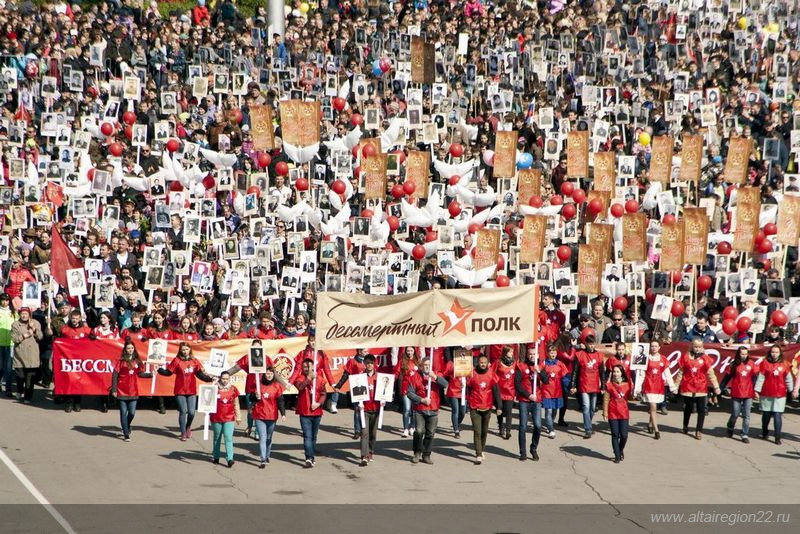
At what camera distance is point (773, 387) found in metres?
21.8

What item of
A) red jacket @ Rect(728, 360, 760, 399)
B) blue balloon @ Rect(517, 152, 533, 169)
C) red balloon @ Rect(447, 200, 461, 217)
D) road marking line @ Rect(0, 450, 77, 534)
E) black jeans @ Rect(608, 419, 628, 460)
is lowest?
road marking line @ Rect(0, 450, 77, 534)

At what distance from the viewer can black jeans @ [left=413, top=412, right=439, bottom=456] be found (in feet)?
65.6

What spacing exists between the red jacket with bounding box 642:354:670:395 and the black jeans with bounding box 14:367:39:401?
9.50m

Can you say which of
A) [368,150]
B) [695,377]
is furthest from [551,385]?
[368,150]

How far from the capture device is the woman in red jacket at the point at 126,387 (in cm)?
2077

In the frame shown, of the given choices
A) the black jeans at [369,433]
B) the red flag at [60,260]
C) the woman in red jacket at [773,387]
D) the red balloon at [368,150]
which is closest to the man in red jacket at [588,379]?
the woman in red jacket at [773,387]

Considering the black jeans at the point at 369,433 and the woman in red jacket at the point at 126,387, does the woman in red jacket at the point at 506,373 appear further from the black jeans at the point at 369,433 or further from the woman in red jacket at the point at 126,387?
the woman in red jacket at the point at 126,387

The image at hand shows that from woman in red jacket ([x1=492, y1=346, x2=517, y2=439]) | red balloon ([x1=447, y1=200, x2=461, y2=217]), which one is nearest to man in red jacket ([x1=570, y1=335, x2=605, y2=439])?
woman in red jacket ([x1=492, y1=346, x2=517, y2=439])

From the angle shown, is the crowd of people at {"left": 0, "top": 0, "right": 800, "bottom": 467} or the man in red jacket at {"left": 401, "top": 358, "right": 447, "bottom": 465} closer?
the man in red jacket at {"left": 401, "top": 358, "right": 447, "bottom": 465}

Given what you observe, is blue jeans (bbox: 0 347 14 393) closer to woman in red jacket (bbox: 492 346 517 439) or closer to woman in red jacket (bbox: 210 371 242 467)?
woman in red jacket (bbox: 210 371 242 467)

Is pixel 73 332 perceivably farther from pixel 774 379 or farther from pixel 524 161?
pixel 774 379

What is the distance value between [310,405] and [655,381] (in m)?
5.60
